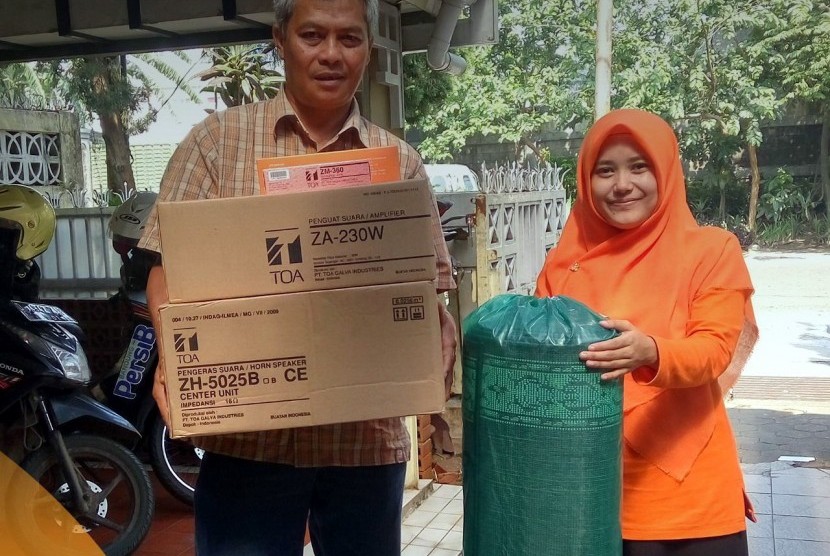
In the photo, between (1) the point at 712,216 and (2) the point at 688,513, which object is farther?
(1) the point at 712,216

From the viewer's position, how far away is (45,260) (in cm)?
518

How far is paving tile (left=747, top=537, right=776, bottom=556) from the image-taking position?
3.35 meters

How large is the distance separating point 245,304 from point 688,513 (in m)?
0.94

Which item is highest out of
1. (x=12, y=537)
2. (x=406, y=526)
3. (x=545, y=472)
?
→ (x=545, y=472)

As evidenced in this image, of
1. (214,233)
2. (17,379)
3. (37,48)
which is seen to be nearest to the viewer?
(214,233)

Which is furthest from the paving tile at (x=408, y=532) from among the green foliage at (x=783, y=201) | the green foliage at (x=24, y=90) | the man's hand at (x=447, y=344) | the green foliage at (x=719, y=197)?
the green foliage at (x=783, y=201)

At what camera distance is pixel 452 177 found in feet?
32.0

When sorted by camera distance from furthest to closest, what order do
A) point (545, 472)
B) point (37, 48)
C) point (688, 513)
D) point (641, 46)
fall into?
point (641, 46) < point (37, 48) < point (688, 513) < point (545, 472)

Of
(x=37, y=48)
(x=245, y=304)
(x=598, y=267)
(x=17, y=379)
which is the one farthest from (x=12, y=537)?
(x=37, y=48)

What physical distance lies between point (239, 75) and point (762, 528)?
648 cm

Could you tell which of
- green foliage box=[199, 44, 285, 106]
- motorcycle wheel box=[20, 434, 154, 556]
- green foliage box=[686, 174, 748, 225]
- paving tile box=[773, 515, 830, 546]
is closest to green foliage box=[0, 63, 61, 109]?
green foliage box=[199, 44, 285, 106]

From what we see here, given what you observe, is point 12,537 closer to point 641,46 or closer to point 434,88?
point 434,88

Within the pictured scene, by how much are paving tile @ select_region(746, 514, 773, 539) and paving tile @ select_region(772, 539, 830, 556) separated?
8cm

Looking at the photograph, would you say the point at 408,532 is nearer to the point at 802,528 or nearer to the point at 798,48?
the point at 802,528
